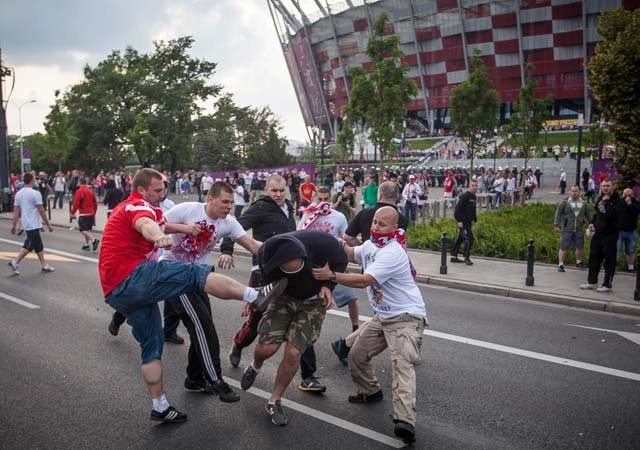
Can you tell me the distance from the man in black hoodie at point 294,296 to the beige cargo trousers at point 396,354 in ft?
1.73

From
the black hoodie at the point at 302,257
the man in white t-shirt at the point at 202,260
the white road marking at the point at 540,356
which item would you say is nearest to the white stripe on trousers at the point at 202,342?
the man in white t-shirt at the point at 202,260

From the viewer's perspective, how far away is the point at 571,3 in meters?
61.2

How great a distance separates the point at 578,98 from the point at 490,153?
21.6 m

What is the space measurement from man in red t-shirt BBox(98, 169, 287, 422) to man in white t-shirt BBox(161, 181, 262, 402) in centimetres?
42

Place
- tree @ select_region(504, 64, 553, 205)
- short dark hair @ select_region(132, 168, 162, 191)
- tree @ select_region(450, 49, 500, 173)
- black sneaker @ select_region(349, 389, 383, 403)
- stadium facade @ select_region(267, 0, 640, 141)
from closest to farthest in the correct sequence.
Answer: short dark hair @ select_region(132, 168, 162, 191)
black sneaker @ select_region(349, 389, 383, 403)
tree @ select_region(504, 64, 553, 205)
tree @ select_region(450, 49, 500, 173)
stadium facade @ select_region(267, 0, 640, 141)

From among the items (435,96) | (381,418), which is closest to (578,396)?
(381,418)

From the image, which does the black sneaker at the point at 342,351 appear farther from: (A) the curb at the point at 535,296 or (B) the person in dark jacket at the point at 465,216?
(B) the person in dark jacket at the point at 465,216

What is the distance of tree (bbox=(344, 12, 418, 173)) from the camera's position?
22594mm

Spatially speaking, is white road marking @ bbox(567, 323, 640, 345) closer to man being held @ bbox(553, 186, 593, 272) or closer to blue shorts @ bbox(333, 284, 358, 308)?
blue shorts @ bbox(333, 284, 358, 308)

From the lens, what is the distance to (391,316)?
4922 mm

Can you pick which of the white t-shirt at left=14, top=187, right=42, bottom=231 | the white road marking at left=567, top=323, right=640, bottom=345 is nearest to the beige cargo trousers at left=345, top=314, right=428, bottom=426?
the white road marking at left=567, top=323, right=640, bottom=345

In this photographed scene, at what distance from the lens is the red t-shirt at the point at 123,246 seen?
463 cm

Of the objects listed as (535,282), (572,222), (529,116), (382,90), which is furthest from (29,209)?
(529,116)

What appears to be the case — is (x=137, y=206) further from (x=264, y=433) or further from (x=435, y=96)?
(x=435, y=96)
